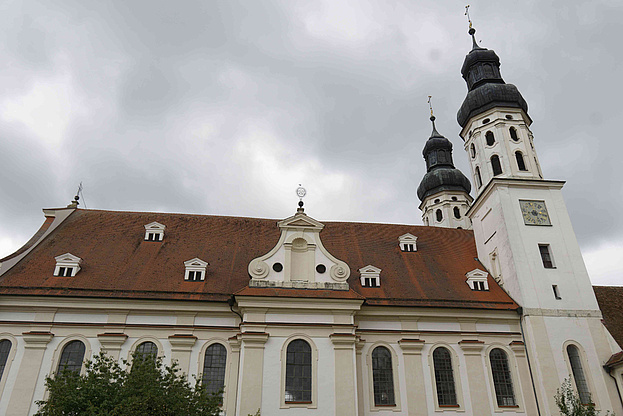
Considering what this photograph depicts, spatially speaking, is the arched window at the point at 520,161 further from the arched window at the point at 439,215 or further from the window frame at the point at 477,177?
the arched window at the point at 439,215

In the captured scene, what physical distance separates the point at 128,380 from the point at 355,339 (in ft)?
33.6

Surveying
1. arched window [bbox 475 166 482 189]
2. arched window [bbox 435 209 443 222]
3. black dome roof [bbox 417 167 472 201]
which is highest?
black dome roof [bbox 417 167 472 201]

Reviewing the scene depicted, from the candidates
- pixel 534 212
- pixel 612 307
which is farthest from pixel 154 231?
pixel 612 307

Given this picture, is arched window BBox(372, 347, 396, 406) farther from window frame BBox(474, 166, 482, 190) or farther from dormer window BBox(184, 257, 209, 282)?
window frame BBox(474, 166, 482, 190)

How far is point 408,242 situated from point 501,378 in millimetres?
9291

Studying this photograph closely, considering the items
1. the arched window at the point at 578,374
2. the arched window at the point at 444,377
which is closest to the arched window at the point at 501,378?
the arched window at the point at 444,377

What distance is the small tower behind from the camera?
44.9 metres

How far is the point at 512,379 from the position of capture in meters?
22.6

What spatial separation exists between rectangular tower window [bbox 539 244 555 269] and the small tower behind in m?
17.8

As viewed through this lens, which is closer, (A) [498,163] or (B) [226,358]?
(B) [226,358]

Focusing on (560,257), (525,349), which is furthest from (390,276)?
(560,257)

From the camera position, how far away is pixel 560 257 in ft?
83.5

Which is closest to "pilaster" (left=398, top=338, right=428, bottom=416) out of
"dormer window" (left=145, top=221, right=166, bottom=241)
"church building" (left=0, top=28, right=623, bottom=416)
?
"church building" (left=0, top=28, right=623, bottom=416)

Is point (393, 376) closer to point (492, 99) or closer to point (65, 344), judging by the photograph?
point (65, 344)
